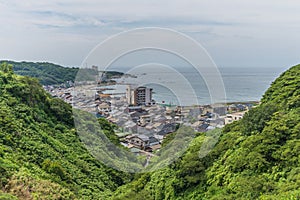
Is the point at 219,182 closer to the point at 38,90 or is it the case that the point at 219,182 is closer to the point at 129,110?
the point at 129,110

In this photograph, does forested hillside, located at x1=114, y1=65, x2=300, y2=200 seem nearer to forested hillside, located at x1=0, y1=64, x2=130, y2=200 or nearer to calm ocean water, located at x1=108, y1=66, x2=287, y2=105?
calm ocean water, located at x1=108, y1=66, x2=287, y2=105

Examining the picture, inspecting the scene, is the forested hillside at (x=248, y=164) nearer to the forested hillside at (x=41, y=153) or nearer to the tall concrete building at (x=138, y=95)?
the tall concrete building at (x=138, y=95)

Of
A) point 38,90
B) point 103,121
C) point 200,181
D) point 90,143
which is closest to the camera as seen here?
point 200,181

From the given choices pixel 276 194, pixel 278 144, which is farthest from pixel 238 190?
pixel 278 144

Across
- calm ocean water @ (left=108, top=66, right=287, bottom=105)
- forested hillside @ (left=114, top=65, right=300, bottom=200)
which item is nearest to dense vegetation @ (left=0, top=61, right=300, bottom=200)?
forested hillside @ (left=114, top=65, right=300, bottom=200)

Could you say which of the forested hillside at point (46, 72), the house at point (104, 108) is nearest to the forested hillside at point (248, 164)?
the house at point (104, 108)

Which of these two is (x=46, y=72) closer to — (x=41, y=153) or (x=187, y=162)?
(x=41, y=153)
